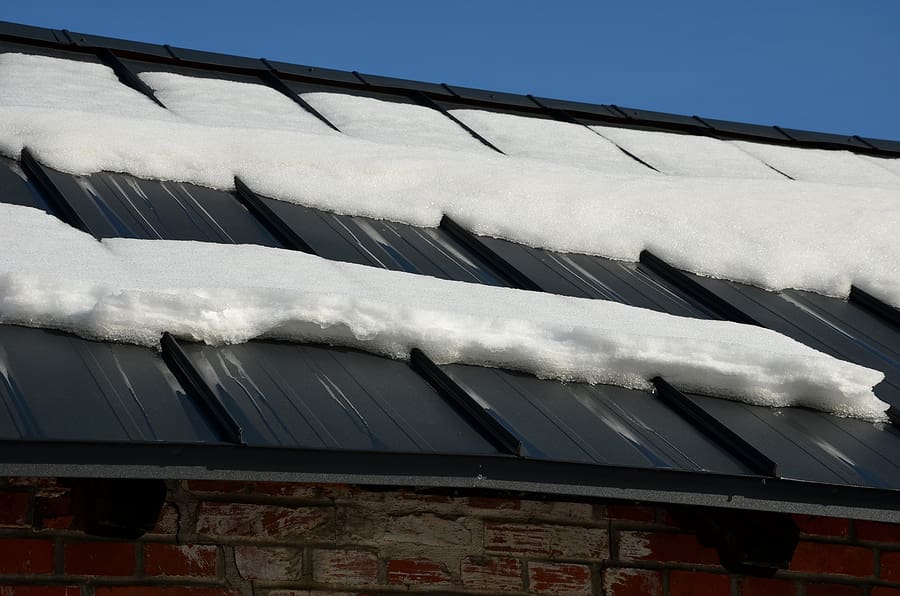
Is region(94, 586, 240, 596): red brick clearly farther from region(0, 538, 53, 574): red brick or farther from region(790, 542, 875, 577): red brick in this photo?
region(790, 542, 875, 577): red brick

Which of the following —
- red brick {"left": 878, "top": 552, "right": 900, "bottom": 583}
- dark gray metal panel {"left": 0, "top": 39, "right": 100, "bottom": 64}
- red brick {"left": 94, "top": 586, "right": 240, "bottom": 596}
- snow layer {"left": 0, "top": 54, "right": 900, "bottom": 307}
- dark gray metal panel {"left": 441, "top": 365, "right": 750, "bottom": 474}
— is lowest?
red brick {"left": 94, "top": 586, "right": 240, "bottom": 596}

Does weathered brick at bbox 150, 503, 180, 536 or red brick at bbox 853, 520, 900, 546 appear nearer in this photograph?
weathered brick at bbox 150, 503, 180, 536

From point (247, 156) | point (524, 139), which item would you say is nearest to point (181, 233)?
point (247, 156)

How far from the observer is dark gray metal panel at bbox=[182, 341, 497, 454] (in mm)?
1566

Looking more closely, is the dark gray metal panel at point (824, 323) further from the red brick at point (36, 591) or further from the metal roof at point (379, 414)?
the red brick at point (36, 591)

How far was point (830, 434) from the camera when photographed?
2.06 metres

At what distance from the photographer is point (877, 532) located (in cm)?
244

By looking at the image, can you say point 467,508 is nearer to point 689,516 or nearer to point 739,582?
point 689,516

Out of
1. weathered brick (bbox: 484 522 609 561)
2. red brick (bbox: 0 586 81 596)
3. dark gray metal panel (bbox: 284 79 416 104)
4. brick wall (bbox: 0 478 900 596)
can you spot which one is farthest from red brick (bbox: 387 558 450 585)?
dark gray metal panel (bbox: 284 79 416 104)

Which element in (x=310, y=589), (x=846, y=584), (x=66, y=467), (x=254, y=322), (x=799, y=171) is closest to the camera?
(x=66, y=467)

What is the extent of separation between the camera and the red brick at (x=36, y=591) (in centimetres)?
185

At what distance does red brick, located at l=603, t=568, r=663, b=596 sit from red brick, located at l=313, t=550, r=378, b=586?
0.51 metres

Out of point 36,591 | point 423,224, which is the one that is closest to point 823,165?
point 423,224

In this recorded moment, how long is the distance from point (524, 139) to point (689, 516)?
7.52 feet
